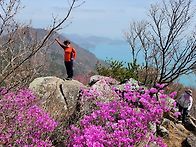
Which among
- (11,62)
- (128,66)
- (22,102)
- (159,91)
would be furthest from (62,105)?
(128,66)

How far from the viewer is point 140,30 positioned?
2500 centimetres

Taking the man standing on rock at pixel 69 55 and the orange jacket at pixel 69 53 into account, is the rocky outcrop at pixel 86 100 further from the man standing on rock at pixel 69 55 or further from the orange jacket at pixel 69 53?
the orange jacket at pixel 69 53

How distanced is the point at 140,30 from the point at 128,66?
5.97 metres

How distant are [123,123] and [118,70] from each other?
11.0m

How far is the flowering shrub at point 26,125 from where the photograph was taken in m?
6.08

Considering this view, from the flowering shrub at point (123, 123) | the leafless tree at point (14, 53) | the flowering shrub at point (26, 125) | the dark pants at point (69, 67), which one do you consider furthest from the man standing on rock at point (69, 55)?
the leafless tree at point (14, 53)

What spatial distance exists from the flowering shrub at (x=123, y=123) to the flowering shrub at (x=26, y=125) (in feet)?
1.92

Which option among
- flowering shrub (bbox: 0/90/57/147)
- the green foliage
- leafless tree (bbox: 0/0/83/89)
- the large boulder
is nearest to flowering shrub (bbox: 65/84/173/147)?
flowering shrub (bbox: 0/90/57/147)

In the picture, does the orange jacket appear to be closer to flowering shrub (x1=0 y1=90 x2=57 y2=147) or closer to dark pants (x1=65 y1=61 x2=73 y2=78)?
dark pants (x1=65 y1=61 x2=73 y2=78)

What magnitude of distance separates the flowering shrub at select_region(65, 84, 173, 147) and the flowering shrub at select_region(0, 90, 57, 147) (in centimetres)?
58

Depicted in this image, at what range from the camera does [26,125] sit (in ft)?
24.0

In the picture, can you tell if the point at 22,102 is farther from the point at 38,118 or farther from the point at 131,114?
the point at 131,114

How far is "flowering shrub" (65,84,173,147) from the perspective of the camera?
23.9ft

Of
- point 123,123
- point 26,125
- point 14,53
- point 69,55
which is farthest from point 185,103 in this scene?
point 14,53
